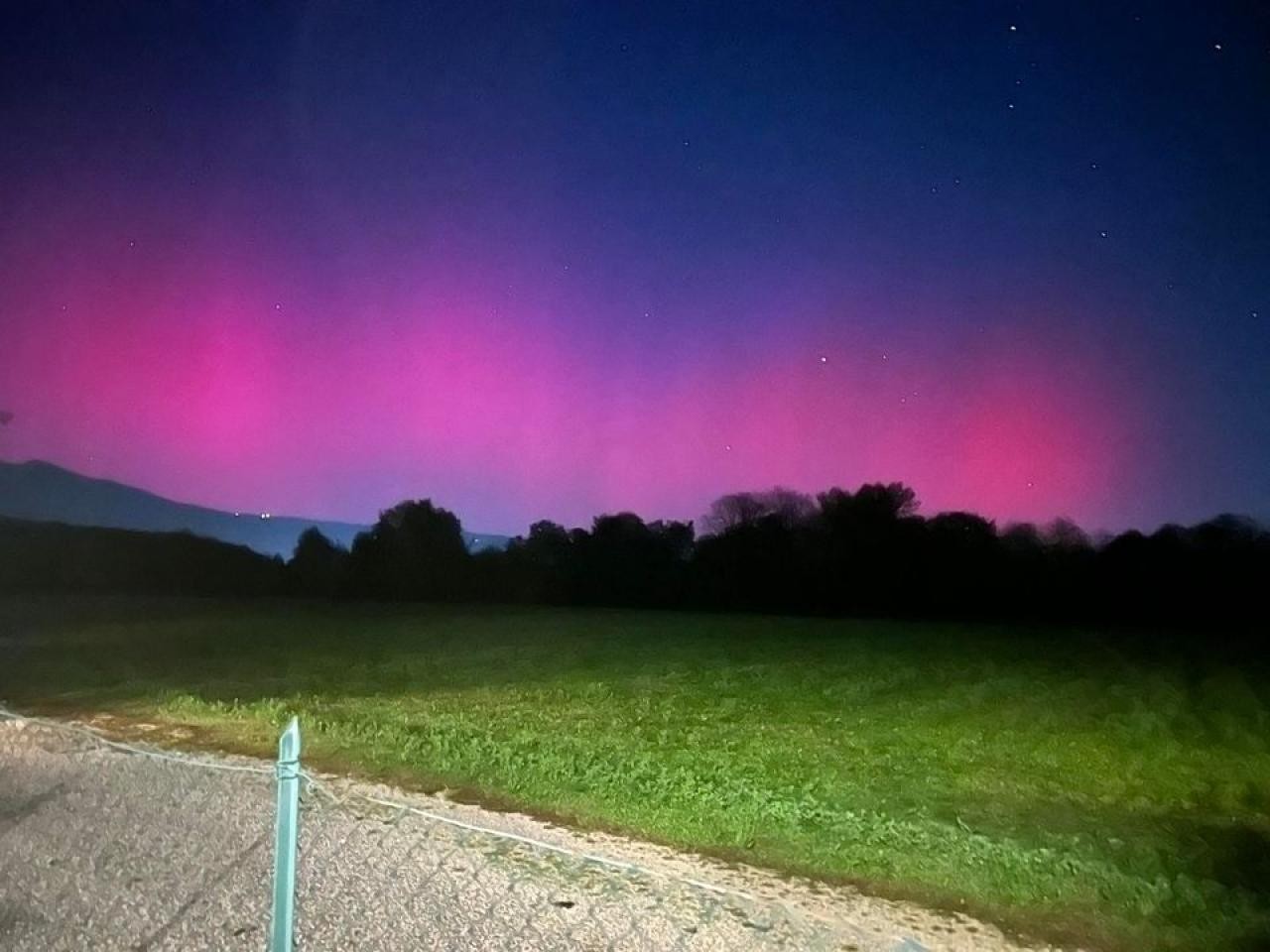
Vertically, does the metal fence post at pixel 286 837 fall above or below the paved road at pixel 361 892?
above

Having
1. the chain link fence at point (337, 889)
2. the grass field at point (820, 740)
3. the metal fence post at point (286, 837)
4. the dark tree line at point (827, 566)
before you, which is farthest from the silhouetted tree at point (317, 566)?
the metal fence post at point (286, 837)

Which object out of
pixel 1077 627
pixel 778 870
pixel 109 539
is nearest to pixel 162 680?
pixel 778 870

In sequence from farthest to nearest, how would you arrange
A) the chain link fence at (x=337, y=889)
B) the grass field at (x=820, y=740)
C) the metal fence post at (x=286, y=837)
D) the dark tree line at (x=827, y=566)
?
1. the dark tree line at (x=827, y=566)
2. the grass field at (x=820, y=740)
3. the chain link fence at (x=337, y=889)
4. the metal fence post at (x=286, y=837)

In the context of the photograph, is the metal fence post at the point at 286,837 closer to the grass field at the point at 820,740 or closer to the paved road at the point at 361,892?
the paved road at the point at 361,892

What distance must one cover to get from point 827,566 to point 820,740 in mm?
32173

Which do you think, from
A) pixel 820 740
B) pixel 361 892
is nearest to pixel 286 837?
pixel 361 892

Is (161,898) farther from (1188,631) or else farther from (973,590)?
(973,590)

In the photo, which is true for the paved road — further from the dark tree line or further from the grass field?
the dark tree line

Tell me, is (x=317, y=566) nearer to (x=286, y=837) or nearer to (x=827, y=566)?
(x=827, y=566)

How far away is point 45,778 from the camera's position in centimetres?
787

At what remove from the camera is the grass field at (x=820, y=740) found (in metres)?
6.91

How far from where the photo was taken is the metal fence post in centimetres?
410

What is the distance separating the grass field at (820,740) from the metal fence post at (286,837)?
11.6 feet

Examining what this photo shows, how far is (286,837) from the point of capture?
13.4 feet
